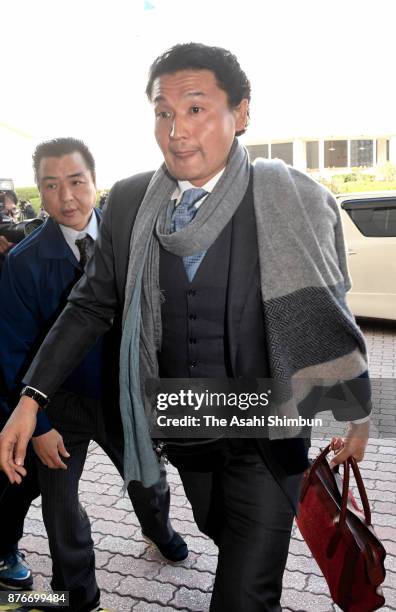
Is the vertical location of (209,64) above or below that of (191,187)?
above

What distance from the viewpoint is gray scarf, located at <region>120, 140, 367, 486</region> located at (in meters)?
1.79

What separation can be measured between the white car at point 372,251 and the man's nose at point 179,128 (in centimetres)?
603

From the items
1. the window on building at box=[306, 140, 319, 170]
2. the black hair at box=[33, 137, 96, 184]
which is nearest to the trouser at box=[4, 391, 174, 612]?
the black hair at box=[33, 137, 96, 184]

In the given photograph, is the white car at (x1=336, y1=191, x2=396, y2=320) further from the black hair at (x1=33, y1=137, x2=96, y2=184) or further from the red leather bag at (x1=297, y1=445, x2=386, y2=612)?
the red leather bag at (x1=297, y1=445, x2=386, y2=612)

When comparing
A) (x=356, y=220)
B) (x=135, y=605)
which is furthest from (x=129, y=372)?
(x=356, y=220)

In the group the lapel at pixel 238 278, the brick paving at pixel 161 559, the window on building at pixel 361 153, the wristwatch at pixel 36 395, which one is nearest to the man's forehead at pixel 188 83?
the lapel at pixel 238 278

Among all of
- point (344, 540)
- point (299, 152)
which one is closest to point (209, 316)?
point (344, 540)

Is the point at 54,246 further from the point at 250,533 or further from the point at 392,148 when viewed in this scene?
the point at 392,148

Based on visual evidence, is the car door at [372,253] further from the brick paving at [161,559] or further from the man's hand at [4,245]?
the man's hand at [4,245]

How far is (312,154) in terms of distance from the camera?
41.4 meters

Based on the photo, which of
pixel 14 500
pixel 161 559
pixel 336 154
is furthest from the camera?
pixel 336 154

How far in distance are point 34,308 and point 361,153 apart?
41.8 metres

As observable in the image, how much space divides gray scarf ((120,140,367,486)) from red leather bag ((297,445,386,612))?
0.36m

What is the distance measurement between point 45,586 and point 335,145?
4118 centimetres
